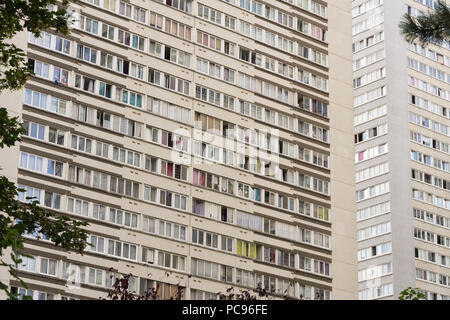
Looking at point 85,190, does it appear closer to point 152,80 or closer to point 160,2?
point 152,80

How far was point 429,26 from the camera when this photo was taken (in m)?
27.7

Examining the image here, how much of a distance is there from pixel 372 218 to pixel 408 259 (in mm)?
6872

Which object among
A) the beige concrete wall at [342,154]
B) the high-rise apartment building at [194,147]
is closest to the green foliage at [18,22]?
the high-rise apartment building at [194,147]

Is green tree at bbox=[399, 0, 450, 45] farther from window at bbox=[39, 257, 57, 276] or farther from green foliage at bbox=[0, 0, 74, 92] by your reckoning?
window at bbox=[39, 257, 57, 276]

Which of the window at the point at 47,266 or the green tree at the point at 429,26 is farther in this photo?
the window at the point at 47,266

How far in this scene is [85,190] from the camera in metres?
76.2

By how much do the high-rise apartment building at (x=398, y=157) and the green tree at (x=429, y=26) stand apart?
281ft

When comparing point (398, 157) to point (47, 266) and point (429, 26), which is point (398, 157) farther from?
point (429, 26)

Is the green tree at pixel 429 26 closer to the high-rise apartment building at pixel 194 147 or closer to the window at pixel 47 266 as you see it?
the high-rise apartment building at pixel 194 147

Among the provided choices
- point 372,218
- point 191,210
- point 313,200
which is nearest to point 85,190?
point 191,210

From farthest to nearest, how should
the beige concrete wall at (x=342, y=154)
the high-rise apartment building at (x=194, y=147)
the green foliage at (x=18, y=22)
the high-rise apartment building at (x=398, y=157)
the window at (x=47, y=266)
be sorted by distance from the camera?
1. the high-rise apartment building at (x=398, y=157)
2. the beige concrete wall at (x=342, y=154)
3. the high-rise apartment building at (x=194, y=147)
4. the window at (x=47, y=266)
5. the green foliage at (x=18, y=22)

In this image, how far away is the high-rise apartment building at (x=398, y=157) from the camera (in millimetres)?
116250

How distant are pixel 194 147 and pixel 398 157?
4260 centimetres
